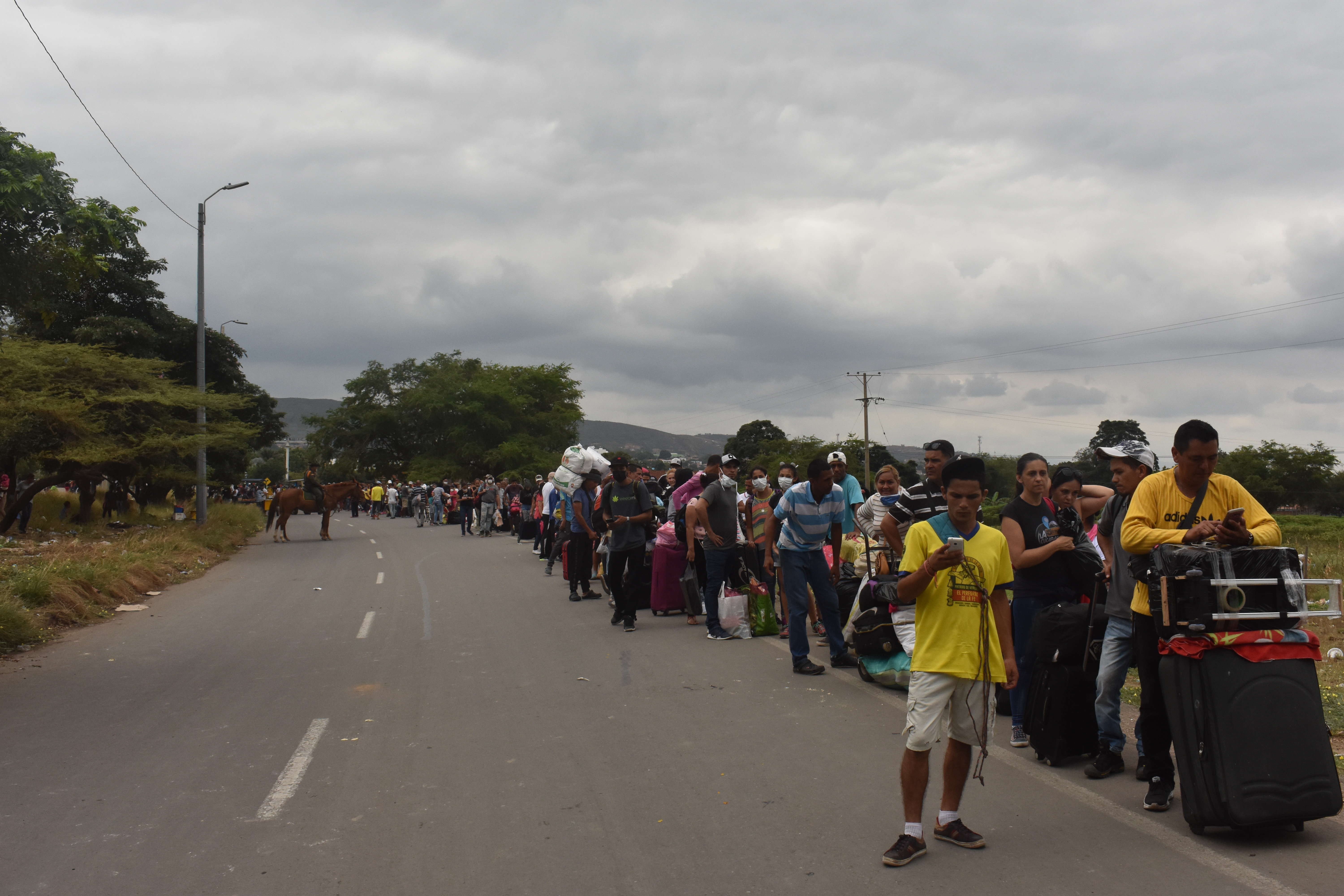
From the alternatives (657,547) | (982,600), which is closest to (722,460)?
(657,547)

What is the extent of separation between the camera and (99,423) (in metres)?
23.4

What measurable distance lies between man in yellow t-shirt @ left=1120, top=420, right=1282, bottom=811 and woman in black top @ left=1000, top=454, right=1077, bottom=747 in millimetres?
934

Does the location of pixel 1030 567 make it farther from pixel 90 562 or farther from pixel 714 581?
pixel 90 562

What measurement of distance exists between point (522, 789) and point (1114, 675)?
3.34m

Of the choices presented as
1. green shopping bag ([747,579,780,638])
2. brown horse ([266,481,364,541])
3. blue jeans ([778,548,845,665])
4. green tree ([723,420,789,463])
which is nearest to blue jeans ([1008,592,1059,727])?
blue jeans ([778,548,845,665])

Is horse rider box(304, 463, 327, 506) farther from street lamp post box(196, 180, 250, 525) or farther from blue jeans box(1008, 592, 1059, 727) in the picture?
blue jeans box(1008, 592, 1059, 727)

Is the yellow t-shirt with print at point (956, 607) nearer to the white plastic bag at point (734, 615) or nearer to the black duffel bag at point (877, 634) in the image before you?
the black duffel bag at point (877, 634)

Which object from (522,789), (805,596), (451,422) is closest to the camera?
(522,789)

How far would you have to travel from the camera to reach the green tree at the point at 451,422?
77.1m

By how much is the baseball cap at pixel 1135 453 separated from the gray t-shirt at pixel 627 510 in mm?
6873

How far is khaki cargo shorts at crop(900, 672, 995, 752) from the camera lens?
4.66 m

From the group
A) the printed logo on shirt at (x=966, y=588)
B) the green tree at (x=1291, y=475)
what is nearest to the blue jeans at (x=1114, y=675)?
the printed logo on shirt at (x=966, y=588)

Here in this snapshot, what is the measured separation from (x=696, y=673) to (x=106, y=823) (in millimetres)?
4875

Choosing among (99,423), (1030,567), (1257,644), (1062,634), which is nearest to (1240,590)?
(1257,644)
